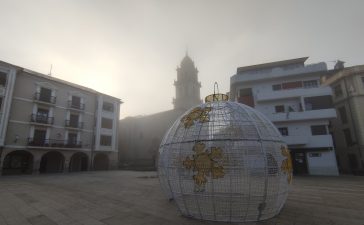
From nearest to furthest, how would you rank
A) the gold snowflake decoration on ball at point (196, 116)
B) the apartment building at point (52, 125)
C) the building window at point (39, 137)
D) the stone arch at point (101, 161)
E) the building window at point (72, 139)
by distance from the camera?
the gold snowflake decoration on ball at point (196, 116), the apartment building at point (52, 125), the building window at point (39, 137), the building window at point (72, 139), the stone arch at point (101, 161)

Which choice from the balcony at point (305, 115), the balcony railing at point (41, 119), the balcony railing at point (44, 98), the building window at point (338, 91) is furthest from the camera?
the building window at point (338, 91)

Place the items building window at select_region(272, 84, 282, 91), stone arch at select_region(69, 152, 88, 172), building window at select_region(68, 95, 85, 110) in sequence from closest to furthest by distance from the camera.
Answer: building window at select_region(272, 84, 282, 91)
building window at select_region(68, 95, 85, 110)
stone arch at select_region(69, 152, 88, 172)

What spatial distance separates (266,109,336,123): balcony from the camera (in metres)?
23.5

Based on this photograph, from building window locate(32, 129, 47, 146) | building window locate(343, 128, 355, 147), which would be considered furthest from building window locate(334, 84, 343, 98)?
building window locate(32, 129, 47, 146)

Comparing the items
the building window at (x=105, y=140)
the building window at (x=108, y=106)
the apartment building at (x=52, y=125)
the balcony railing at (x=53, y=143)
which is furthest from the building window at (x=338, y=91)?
the balcony railing at (x=53, y=143)

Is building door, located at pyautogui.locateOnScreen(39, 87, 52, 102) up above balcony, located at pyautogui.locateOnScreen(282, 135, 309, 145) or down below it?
above

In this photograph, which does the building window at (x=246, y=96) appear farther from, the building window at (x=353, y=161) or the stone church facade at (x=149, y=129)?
the stone church facade at (x=149, y=129)

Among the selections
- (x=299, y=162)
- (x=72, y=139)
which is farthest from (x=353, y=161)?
(x=72, y=139)

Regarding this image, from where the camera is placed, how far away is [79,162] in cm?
3180

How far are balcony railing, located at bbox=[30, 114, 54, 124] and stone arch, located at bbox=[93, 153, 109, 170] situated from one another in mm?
9137

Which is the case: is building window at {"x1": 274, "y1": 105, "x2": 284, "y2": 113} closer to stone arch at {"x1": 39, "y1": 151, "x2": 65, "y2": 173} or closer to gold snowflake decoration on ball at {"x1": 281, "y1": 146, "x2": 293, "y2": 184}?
gold snowflake decoration on ball at {"x1": 281, "y1": 146, "x2": 293, "y2": 184}

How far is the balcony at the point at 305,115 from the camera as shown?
77.1 feet

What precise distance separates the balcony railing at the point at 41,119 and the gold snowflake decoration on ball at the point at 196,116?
2651cm

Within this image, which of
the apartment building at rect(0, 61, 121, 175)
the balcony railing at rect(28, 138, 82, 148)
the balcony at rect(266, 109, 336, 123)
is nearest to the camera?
the balcony at rect(266, 109, 336, 123)
